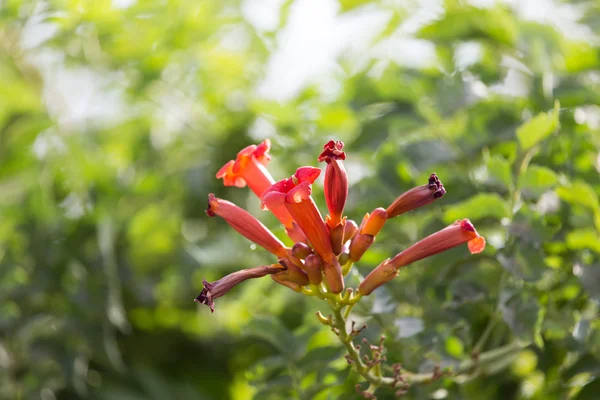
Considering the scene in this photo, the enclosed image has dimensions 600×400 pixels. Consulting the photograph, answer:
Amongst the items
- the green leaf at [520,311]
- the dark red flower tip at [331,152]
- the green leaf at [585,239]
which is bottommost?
the green leaf at [520,311]

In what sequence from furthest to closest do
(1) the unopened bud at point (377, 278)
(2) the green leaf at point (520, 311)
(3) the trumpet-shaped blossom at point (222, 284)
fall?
(2) the green leaf at point (520, 311)
(1) the unopened bud at point (377, 278)
(3) the trumpet-shaped blossom at point (222, 284)

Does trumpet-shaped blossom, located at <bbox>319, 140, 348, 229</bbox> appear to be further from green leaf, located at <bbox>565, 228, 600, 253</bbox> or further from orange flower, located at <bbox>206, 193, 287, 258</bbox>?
green leaf, located at <bbox>565, 228, 600, 253</bbox>

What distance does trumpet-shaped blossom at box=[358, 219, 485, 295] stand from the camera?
51.6 inches

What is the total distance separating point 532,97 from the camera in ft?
6.61

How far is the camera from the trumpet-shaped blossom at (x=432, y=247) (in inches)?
51.6

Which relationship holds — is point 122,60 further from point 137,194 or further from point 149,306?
point 149,306

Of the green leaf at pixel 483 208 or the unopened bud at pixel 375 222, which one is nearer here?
the unopened bud at pixel 375 222

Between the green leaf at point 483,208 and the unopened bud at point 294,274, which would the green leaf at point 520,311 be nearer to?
the green leaf at point 483,208

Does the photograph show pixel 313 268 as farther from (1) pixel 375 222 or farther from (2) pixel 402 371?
(2) pixel 402 371

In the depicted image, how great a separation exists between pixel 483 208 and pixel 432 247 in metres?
0.30

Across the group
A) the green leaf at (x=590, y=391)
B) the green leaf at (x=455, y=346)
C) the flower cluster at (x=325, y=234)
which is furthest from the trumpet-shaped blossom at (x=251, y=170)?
the green leaf at (x=590, y=391)

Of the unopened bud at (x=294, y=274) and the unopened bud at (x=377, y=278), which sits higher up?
the unopened bud at (x=294, y=274)

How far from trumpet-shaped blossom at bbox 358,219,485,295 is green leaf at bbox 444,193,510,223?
25 cm

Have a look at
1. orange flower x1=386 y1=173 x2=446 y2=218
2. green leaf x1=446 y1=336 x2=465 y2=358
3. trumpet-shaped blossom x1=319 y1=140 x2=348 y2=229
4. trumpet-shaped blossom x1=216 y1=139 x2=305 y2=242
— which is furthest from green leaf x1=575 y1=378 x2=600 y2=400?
trumpet-shaped blossom x1=216 y1=139 x2=305 y2=242
